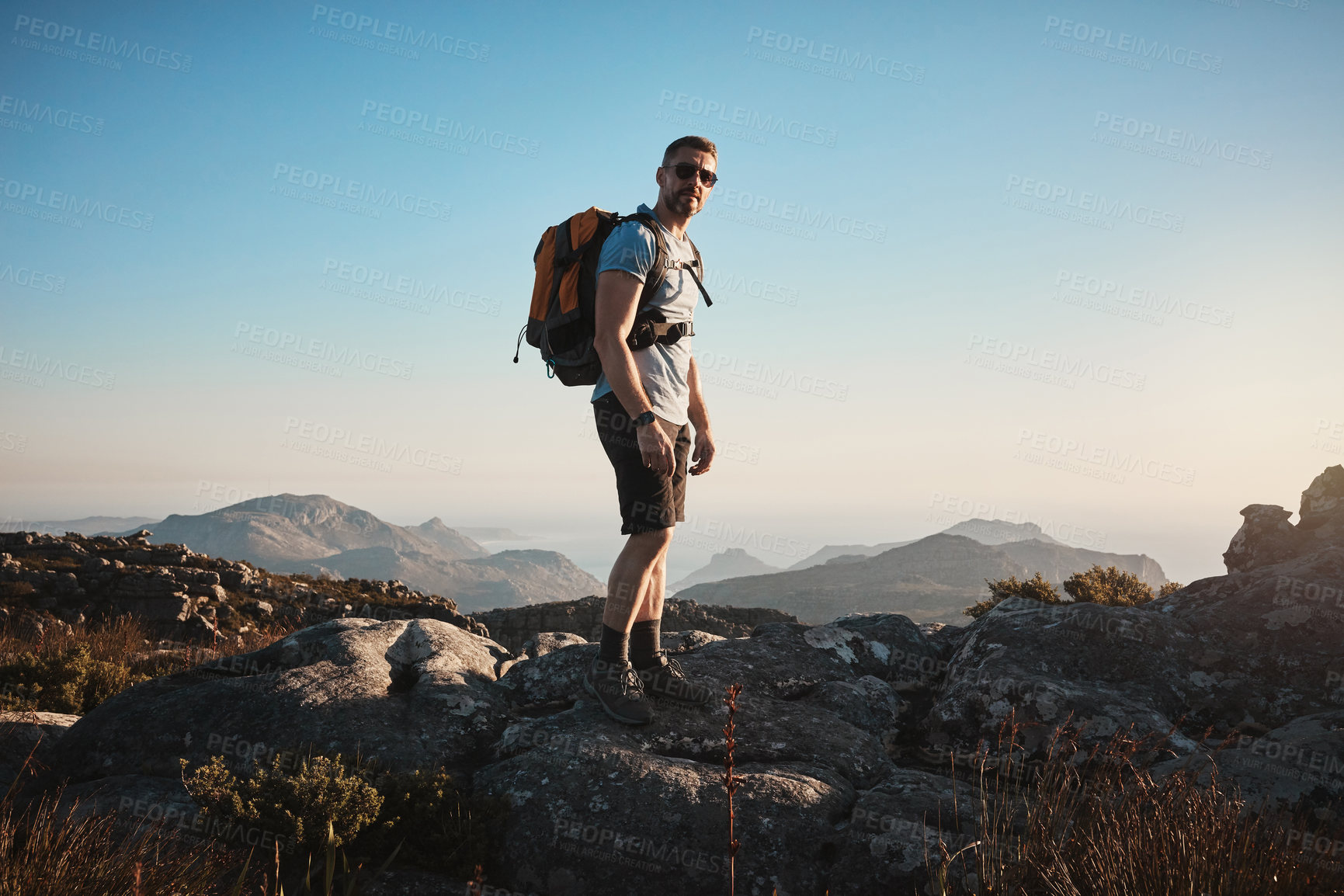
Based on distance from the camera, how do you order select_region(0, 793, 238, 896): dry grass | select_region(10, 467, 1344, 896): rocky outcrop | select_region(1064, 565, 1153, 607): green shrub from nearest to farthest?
select_region(0, 793, 238, 896): dry grass < select_region(10, 467, 1344, 896): rocky outcrop < select_region(1064, 565, 1153, 607): green shrub

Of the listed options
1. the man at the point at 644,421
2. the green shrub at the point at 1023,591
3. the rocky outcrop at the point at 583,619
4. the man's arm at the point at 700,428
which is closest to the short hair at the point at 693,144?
the man at the point at 644,421

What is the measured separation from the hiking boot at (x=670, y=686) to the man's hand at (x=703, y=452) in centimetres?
123

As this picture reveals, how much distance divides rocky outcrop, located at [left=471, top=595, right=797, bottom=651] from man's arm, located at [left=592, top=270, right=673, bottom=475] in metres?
15.8

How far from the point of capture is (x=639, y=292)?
12.1ft

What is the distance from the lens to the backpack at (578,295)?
3797 millimetres

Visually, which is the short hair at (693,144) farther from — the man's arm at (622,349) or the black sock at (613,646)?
the black sock at (613,646)

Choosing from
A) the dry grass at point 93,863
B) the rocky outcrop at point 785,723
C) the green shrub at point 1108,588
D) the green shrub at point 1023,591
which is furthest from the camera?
the green shrub at point 1108,588

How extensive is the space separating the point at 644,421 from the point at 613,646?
1379 millimetres

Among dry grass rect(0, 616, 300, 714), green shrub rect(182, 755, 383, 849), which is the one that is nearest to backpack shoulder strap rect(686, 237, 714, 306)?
green shrub rect(182, 755, 383, 849)

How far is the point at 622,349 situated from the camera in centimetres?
359

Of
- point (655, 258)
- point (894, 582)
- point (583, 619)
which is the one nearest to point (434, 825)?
point (655, 258)

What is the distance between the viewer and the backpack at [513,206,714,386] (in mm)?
3797

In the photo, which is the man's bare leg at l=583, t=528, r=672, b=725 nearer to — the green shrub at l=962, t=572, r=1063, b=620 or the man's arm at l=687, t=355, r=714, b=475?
the man's arm at l=687, t=355, r=714, b=475

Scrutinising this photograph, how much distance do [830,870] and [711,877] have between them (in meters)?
0.51
